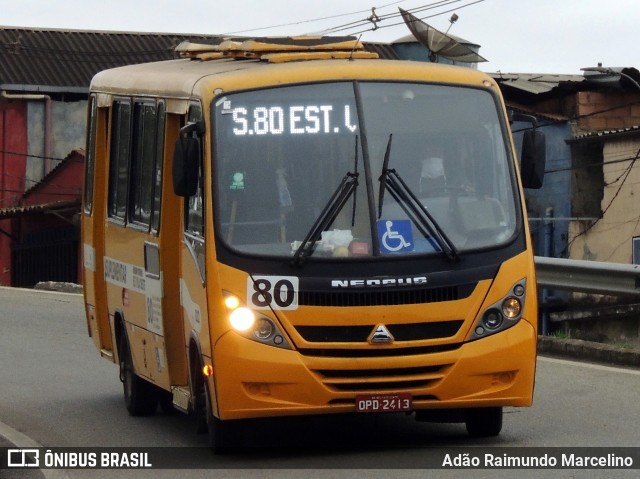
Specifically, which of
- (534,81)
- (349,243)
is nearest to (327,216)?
(349,243)

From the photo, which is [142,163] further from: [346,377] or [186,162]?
[346,377]

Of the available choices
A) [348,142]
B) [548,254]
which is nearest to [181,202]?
[348,142]

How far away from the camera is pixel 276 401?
9.09m

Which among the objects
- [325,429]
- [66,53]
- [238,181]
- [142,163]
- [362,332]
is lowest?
[325,429]

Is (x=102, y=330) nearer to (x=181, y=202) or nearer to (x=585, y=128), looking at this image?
(x=181, y=202)

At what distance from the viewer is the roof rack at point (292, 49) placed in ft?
34.5

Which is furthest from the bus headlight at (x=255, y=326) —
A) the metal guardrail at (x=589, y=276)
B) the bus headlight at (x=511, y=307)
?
the metal guardrail at (x=589, y=276)

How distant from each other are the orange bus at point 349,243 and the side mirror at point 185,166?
0.01 m

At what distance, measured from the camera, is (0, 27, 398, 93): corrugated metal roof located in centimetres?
5053

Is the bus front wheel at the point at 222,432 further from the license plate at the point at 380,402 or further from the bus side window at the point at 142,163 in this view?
the bus side window at the point at 142,163

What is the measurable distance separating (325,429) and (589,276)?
17.3 ft

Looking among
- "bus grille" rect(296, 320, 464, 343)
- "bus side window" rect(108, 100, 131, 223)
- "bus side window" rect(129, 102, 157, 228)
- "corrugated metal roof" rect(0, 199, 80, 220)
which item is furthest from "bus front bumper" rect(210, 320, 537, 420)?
"corrugated metal roof" rect(0, 199, 80, 220)

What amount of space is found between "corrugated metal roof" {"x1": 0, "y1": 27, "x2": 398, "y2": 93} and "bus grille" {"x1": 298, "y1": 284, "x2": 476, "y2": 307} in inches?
1643

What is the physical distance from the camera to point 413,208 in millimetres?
9422
